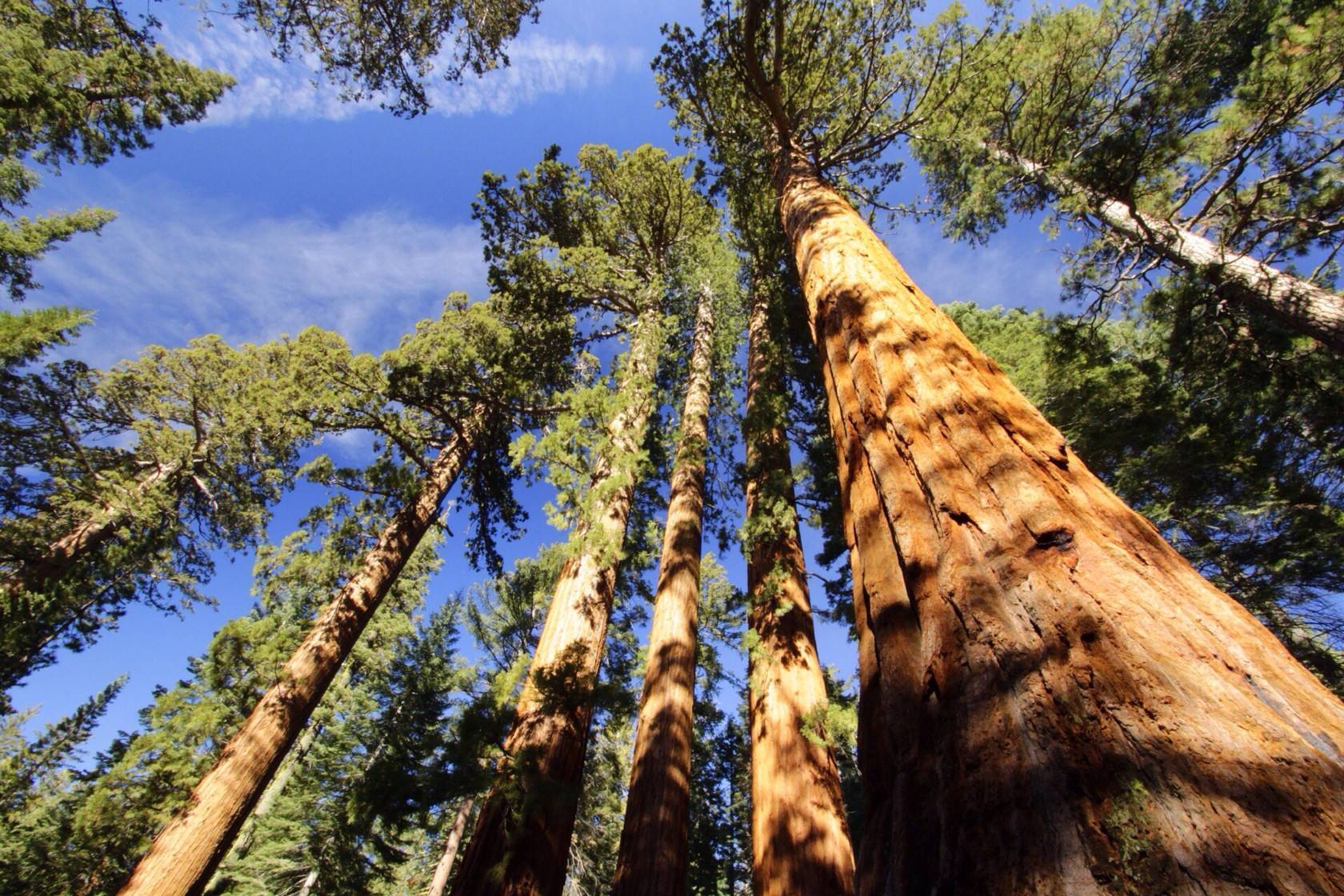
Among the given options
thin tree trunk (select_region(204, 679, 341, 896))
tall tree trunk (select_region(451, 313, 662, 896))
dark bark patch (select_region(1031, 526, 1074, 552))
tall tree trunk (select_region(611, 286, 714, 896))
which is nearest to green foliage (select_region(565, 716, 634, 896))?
thin tree trunk (select_region(204, 679, 341, 896))

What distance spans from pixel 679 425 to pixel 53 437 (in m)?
14.4

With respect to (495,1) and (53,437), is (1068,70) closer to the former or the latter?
(495,1)

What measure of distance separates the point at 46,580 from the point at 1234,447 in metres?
20.5

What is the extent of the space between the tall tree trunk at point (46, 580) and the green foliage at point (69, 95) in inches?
196

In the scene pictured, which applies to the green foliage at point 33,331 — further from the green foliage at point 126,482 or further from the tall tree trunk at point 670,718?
the tall tree trunk at point 670,718

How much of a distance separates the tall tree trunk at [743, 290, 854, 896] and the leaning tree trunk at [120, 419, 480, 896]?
5011 millimetres

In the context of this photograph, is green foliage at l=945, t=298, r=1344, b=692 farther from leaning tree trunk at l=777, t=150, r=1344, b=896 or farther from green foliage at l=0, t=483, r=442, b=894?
green foliage at l=0, t=483, r=442, b=894

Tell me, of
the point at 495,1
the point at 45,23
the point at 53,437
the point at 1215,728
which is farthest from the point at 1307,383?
the point at 53,437

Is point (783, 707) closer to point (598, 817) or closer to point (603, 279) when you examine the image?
point (603, 279)

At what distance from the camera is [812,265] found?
12.5 ft

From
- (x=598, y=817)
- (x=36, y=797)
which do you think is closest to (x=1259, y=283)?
(x=598, y=817)

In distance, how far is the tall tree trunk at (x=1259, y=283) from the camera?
614 centimetres

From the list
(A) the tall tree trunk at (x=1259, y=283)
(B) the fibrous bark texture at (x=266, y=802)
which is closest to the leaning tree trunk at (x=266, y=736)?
(B) the fibrous bark texture at (x=266, y=802)

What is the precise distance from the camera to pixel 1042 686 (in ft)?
3.40
